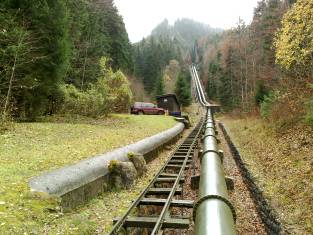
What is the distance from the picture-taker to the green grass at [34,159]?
739 cm

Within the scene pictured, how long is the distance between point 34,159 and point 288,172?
8.25m

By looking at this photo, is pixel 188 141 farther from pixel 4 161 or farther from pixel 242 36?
pixel 242 36

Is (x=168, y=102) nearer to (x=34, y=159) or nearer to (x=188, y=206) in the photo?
(x=34, y=159)

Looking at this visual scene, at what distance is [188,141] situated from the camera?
2428 cm

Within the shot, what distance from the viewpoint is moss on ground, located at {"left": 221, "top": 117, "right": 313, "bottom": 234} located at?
964cm

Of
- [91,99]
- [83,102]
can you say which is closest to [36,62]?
[83,102]

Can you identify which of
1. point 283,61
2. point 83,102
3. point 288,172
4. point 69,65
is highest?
point 69,65

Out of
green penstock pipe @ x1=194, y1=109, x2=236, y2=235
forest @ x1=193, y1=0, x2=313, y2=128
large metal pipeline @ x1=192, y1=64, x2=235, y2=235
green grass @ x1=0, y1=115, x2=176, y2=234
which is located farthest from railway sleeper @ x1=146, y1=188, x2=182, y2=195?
forest @ x1=193, y1=0, x2=313, y2=128

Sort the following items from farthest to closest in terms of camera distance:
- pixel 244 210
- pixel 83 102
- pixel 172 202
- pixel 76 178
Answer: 1. pixel 83 102
2. pixel 244 210
3. pixel 76 178
4. pixel 172 202

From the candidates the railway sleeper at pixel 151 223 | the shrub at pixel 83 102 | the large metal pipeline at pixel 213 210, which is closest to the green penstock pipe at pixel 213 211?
the large metal pipeline at pixel 213 210

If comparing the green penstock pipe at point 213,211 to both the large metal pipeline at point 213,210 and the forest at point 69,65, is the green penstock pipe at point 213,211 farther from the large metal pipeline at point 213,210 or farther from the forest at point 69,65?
the forest at point 69,65

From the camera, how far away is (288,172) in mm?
12922

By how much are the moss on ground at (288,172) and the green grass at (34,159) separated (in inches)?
205

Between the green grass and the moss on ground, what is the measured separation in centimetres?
521
